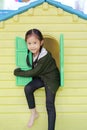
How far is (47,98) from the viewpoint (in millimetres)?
2424

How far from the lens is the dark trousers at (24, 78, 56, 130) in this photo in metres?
2.42

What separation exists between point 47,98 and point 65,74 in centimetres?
24

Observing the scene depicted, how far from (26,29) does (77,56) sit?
0.41 m

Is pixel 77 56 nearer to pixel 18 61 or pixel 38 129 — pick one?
pixel 18 61

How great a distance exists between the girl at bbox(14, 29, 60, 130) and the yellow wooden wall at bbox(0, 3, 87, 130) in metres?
0.11

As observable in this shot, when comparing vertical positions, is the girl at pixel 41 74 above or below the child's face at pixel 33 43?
below

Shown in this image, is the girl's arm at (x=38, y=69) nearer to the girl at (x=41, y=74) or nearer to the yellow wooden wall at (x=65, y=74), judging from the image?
the girl at (x=41, y=74)

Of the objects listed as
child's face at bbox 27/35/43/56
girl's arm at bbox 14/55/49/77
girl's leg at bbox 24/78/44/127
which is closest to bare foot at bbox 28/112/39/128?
girl's leg at bbox 24/78/44/127

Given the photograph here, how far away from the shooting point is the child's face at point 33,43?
94.3 inches

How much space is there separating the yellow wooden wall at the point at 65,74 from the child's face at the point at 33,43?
147mm

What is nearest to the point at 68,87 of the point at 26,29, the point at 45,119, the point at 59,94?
the point at 59,94

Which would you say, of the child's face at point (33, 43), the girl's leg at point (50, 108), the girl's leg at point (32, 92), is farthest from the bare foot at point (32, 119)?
the child's face at point (33, 43)

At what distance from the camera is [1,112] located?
2.56 meters

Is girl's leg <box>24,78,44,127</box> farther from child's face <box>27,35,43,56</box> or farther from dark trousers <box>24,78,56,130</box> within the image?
child's face <box>27,35,43,56</box>
